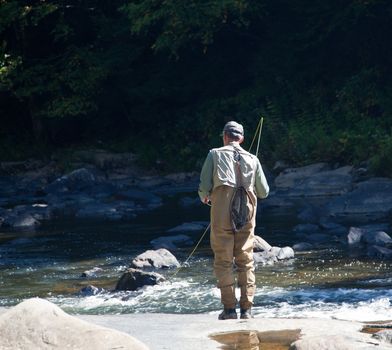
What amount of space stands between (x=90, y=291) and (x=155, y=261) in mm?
1816

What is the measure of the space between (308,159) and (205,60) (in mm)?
6992

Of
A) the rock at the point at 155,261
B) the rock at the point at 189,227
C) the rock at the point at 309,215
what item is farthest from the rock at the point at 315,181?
the rock at the point at 155,261

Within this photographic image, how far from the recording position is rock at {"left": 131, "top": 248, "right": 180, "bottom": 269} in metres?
12.4

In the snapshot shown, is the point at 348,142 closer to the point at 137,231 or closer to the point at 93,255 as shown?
the point at 137,231

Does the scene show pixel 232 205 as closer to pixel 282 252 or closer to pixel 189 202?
pixel 282 252

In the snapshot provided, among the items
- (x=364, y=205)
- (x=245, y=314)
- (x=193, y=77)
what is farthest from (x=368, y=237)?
(x=193, y=77)

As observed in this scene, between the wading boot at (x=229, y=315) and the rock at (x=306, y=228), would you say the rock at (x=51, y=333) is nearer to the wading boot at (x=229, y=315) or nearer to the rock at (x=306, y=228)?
the wading boot at (x=229, y=315)

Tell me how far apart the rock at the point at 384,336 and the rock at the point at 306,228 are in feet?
27.8

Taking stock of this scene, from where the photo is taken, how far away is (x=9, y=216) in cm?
1897

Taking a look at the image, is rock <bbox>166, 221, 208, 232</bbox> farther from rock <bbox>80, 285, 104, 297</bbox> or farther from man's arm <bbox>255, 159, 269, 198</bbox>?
man's arm <bbox>255, 159, 269, 198</bbox>

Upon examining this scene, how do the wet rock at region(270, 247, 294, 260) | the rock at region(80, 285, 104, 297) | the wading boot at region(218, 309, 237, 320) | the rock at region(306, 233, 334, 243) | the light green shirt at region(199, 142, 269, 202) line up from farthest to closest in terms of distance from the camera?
the rock at region(306, 233, 334, 243) → the wet rock at region(270, 247, 294, 260) → the rock at region(80, 285, 104, 297) → the wading boot at region(218, 309, 237, 320) → the light green shirt at region(199, 142, 269, 202)

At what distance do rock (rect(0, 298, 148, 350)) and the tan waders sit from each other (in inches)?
87.6

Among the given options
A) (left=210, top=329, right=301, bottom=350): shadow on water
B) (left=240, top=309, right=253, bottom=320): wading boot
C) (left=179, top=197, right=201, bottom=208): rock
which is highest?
(left=210, top=329, right=301, bottom=350): shadow on water

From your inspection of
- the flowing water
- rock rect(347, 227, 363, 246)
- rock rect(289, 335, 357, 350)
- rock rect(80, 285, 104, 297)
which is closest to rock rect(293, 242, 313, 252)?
the flowing water
